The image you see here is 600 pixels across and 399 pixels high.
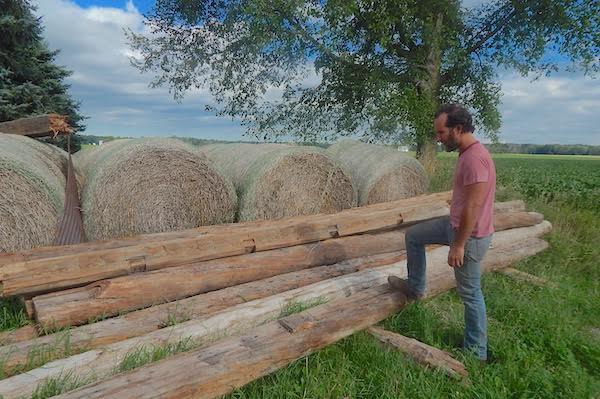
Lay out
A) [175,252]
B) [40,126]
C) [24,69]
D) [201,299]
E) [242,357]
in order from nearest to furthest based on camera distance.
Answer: [242,357]
[201,299]
[175,252]
[40,126]
[24,69]

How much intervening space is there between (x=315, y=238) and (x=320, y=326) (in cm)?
277

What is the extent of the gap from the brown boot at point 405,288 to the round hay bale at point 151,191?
3.73 metres

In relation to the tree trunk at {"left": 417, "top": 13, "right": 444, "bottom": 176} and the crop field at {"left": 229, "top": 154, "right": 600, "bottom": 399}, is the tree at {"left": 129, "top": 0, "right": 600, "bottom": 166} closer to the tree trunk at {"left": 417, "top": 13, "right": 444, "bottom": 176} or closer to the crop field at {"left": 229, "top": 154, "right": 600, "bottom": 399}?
the tree trunk at {"left": 417, "top": 13, "right": 444, "bottom": 176}

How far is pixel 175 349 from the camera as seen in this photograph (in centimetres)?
412

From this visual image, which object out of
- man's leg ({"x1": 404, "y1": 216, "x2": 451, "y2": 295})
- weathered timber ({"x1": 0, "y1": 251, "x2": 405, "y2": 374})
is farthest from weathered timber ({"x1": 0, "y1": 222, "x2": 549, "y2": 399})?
man's leg ({"x1": 404, "y1": 216, "x2": 451, "y2": 295})

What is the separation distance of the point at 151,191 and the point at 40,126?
2431 millimetres

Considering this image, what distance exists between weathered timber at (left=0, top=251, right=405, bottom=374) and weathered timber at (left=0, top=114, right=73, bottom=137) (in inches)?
162

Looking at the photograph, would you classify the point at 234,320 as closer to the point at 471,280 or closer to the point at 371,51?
the point at 471,280

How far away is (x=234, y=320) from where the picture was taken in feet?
15.4

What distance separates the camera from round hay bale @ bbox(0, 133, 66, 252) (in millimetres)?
6211

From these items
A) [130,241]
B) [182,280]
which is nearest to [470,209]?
[182,280]

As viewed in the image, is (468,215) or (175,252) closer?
(468,215)

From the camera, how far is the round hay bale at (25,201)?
6.21m

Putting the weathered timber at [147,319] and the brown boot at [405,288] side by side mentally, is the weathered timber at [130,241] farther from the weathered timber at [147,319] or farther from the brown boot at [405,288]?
the brown boot at [405,288]
